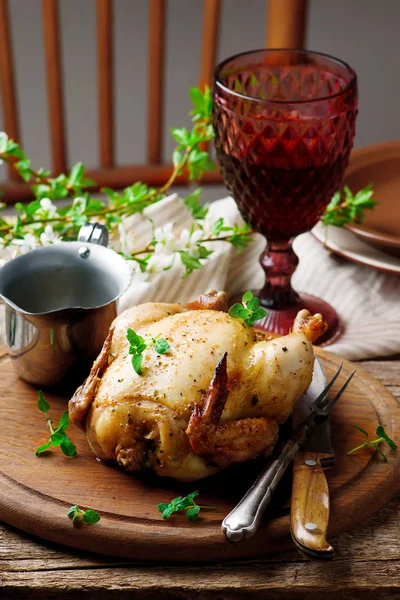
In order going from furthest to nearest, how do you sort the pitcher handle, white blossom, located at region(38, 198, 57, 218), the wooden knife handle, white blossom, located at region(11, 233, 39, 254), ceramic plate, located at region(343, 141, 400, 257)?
ceramic plate, located at region(343, 141, 400, 257) < white blossom, located at region(38, 198, 57, 218) < white blossom, located at region(11, 233, 39, 254) < the pitcher handle < the wooden knife handle

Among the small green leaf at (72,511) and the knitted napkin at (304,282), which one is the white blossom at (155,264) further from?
the small green leaf at (72,511)

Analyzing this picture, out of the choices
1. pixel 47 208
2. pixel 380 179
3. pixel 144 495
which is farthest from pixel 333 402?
pixel 380 179

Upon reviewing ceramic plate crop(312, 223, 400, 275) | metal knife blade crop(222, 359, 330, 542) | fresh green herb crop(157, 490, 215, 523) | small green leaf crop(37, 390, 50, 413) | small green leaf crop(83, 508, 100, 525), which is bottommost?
ceramic plate crop(312, 223, 400, 275)

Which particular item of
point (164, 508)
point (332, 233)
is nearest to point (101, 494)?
point (164, 508)

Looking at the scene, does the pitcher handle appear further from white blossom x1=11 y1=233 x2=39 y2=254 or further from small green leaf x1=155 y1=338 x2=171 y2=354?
small green leaf x1=155 y1=338 x2=171 y2=354

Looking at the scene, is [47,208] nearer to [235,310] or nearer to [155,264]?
[155,264]

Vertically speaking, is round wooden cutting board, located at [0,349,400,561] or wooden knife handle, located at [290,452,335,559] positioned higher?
wooden knife handle, located at [290,452,335,559]

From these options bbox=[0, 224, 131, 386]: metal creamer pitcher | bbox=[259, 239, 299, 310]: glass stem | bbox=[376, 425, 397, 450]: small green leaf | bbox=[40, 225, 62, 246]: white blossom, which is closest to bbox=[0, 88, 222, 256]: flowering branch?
bbox=[40, 225, 62, 246]: white blossom

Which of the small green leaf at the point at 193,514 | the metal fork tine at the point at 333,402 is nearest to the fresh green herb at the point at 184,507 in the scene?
the small green leaf at the point at 193,514
